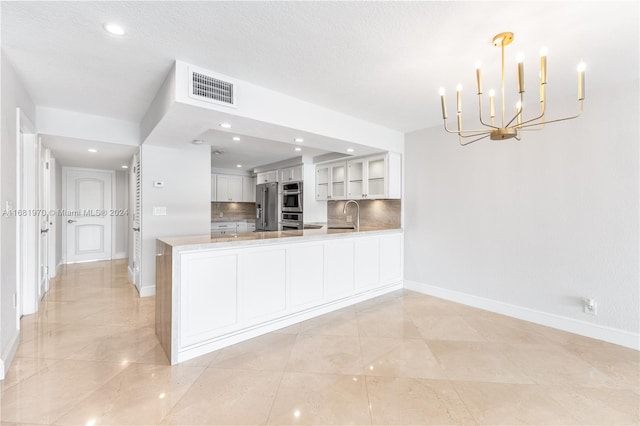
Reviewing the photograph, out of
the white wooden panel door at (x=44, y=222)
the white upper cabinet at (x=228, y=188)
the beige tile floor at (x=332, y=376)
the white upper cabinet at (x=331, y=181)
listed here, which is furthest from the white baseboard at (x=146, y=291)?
the white upper cabinet at (x=228, y=188)

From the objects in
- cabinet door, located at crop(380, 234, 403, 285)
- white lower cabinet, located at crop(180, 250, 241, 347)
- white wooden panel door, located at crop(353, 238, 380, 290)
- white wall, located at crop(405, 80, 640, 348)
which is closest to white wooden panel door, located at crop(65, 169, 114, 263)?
white lower cabinet, located at crop(180, 250, 241, 347)

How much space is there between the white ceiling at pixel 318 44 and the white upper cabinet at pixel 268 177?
3740 millimetres

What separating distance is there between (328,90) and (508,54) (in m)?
1.50

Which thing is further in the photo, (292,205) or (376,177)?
(292,205)

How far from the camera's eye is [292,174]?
6051 millimetres

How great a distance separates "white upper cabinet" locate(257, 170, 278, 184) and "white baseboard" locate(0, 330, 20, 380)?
15.6ft

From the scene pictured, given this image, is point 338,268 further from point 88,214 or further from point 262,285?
point 88,214

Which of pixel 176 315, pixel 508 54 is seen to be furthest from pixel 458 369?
pixel 508 54

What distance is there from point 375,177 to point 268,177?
10.3ft

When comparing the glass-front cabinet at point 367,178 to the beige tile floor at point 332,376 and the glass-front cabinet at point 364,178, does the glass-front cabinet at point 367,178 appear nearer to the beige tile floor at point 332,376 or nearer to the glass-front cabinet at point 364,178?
the glass-front cabinet at point 364,178

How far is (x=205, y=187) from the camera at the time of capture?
4758 mm

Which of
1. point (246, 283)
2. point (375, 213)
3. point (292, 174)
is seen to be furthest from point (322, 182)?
point (246, 283)

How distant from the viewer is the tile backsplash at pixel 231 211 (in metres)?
7.80

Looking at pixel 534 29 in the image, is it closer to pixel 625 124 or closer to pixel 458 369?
pixel 625 124
